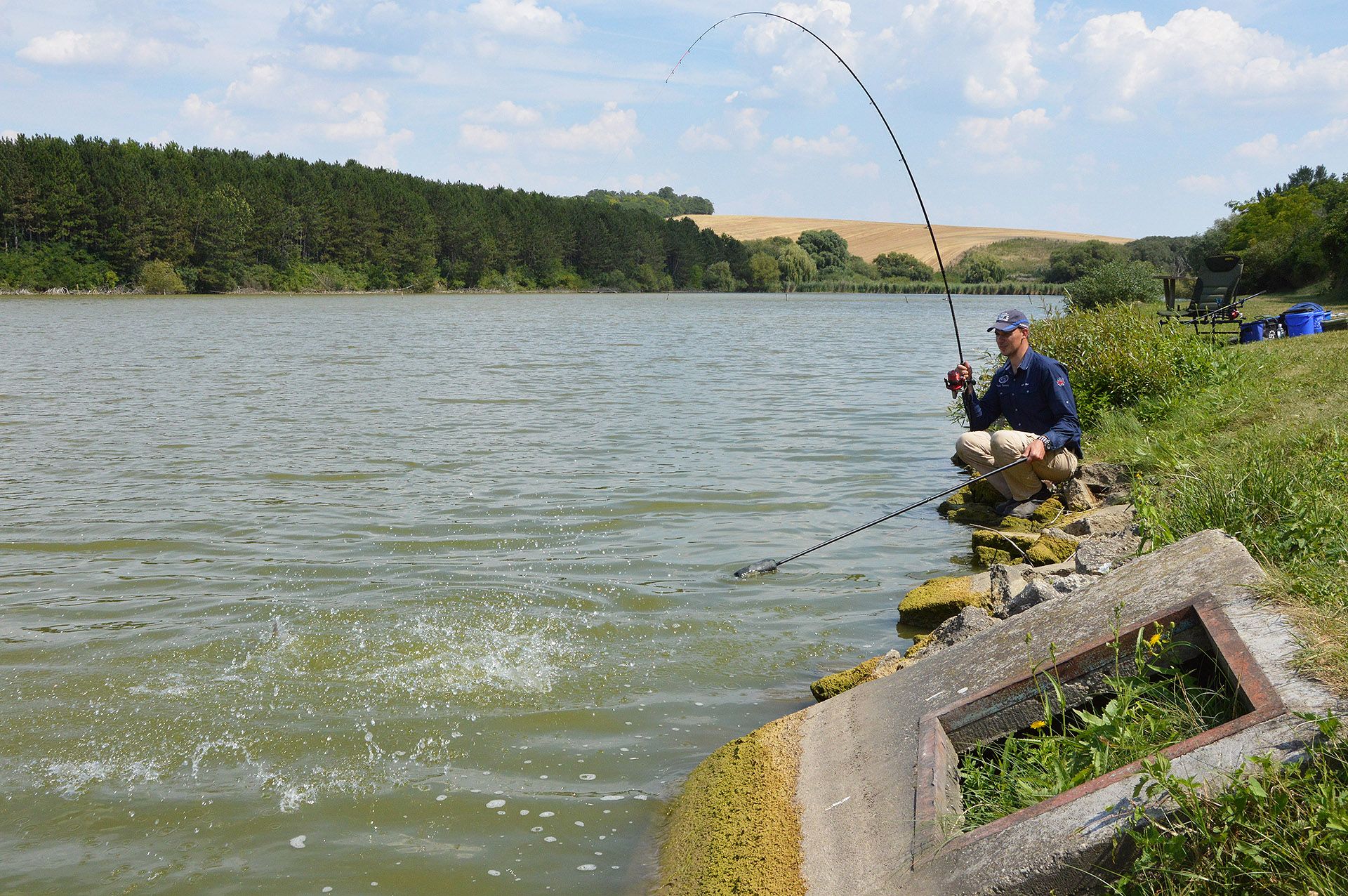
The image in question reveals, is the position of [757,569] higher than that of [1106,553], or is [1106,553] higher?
[1106,553]

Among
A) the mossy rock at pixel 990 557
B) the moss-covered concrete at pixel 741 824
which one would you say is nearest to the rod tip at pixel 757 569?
the mossy rock at pixel 990 557

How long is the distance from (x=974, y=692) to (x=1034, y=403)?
522 centimetres

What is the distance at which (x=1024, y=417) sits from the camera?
8727 mm

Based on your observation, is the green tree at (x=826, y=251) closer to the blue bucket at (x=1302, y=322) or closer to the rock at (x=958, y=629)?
the blue bucket at (x=1302, y=322)

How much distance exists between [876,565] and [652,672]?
305 centimetres

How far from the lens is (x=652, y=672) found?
650cm

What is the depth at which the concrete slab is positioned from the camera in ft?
9.53

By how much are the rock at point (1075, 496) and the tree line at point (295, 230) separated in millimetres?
78309

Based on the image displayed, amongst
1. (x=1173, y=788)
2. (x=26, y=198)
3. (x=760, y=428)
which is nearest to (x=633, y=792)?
(x=1173, y=788)

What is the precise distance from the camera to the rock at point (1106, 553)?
545 cm

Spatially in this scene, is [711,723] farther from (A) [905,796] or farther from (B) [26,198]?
(B) [26,198]

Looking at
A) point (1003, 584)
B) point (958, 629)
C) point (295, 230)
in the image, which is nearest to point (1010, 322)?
point (1003, 584)

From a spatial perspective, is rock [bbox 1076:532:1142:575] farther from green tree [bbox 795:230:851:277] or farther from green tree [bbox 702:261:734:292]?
green tree [bbox 702:261:734:292]

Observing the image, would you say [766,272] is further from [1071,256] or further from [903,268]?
[1071,256]
